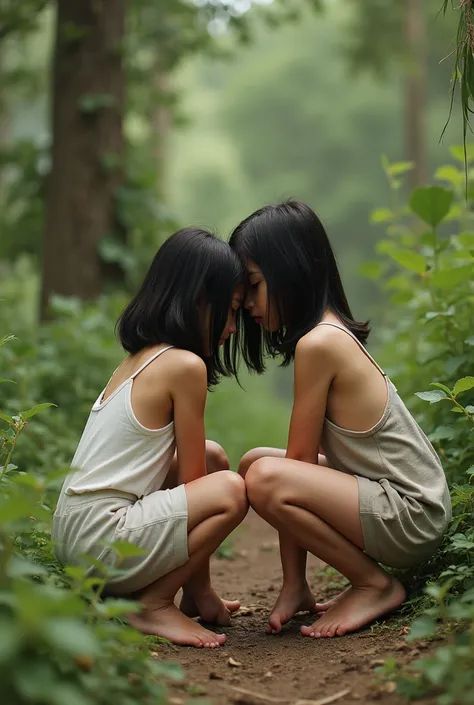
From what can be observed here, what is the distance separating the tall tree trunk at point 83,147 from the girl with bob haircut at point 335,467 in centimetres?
365

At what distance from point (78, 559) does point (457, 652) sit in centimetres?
124

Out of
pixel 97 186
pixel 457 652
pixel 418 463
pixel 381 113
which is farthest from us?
pixel 381 113

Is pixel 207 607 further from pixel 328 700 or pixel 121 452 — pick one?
pixel 328 700

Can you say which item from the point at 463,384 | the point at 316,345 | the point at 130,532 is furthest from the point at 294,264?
the point at 130,532

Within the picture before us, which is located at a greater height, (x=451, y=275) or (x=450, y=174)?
(x=450, y=174)

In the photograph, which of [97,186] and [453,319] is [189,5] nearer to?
[97,186]

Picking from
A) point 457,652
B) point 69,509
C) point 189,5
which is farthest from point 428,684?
point 189,5

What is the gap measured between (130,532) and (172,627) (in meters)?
0.36

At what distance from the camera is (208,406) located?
25.1 feet

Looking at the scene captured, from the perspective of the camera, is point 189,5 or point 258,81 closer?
point 189,5

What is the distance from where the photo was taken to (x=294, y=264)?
3127mm

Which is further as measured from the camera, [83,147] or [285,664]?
[83,147]

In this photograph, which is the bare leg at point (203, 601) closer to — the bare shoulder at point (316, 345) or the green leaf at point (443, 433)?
the bare shoulder at point (316, 345)

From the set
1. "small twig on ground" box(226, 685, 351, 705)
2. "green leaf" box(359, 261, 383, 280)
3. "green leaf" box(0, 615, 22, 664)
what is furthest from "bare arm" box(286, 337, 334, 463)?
"green leaf" box(359, 261, 383, 280)
